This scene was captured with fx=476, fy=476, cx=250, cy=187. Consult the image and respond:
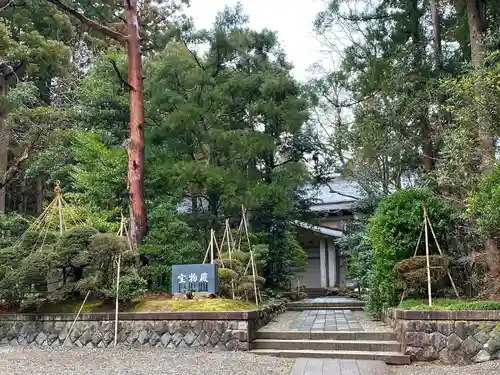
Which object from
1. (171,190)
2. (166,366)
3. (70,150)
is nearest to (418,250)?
(166,366)

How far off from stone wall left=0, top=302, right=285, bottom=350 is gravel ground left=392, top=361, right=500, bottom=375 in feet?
7.32

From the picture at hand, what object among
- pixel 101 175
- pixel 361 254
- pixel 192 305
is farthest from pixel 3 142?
pixel 361 254

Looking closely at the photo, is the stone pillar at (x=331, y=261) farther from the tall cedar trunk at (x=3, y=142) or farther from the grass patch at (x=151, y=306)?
the tall cedar trunk at (x=3, y=142)

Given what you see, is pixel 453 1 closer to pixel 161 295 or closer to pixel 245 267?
pixel 245 267

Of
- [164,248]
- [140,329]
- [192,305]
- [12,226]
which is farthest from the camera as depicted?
[12,226]

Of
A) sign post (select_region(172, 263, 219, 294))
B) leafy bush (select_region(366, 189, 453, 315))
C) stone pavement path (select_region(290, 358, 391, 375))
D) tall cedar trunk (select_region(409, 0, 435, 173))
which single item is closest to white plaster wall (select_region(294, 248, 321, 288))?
tall cedar trunk (select_region(409, 0, 435, 173))

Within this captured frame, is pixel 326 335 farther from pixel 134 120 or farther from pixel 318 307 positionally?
pixel 318 307

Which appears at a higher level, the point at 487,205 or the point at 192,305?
the point at 487,205

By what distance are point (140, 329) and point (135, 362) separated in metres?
1.25

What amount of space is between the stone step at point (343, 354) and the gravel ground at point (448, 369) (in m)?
0.16

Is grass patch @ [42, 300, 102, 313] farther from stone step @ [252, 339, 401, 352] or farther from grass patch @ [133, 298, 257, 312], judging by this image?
stone step @ [252, 339, 401, 352]

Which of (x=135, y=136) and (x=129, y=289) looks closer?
(x=129, y=289)

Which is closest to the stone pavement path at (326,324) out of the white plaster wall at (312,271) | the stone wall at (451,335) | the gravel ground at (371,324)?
the gravel ground at (371,324)

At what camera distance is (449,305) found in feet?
22.0
